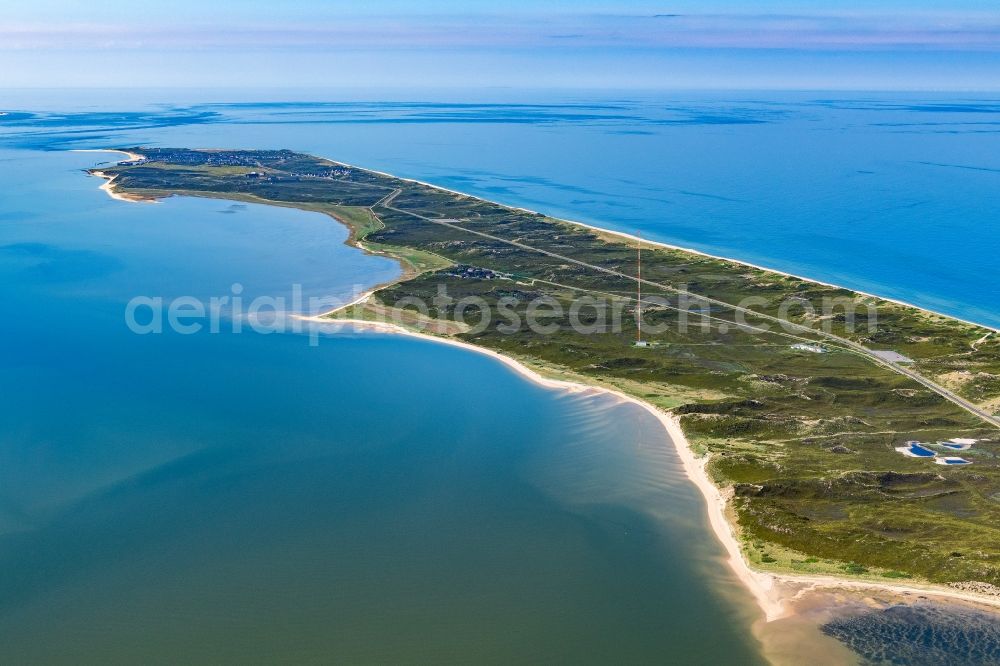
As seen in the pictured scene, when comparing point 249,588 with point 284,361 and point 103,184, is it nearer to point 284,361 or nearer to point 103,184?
point 284,361

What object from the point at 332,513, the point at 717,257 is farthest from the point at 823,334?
the point at 332,513

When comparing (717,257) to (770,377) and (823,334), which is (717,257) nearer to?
(823,334)

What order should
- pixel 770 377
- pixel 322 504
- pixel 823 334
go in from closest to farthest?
1. pixel 322 504
2. pixel 770 377
3. pixel 823 334

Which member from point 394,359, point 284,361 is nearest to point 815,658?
point 394,359

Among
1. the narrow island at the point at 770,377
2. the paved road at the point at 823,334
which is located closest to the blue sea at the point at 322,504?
the narrow island at the point at 770,377

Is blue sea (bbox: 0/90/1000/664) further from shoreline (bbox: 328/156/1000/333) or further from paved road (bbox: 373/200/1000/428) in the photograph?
paved road (bbox: 373/200/1000/428)

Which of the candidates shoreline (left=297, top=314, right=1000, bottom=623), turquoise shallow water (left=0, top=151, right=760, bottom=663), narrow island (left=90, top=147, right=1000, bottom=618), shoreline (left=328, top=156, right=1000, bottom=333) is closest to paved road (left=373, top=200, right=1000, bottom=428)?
narrow island (left=90, top=147, right=1000, bottom=618)
